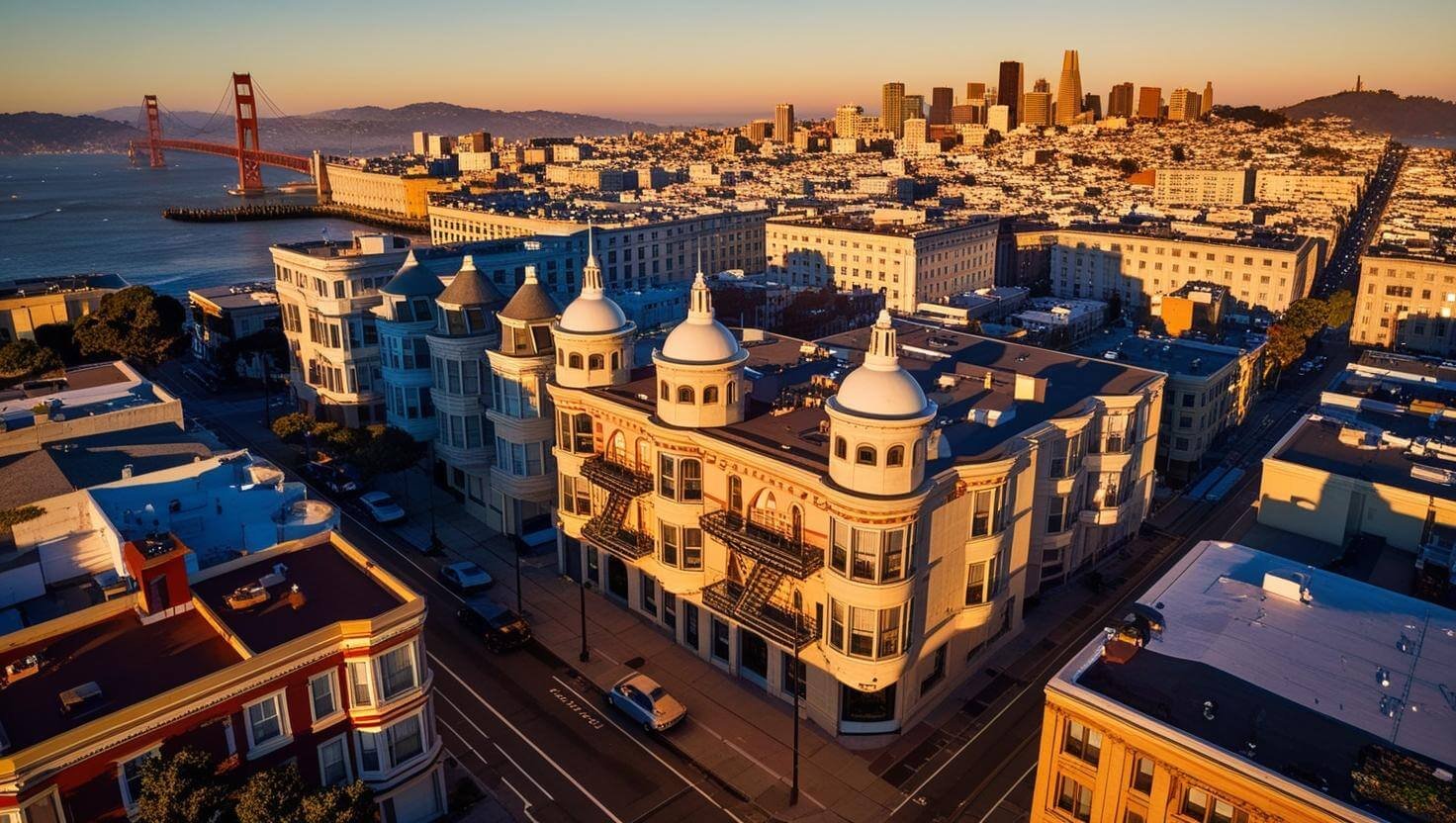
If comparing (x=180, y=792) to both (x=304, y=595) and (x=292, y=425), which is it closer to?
(x=304, y=595)

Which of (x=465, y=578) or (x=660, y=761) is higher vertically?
(x=465, y=578)

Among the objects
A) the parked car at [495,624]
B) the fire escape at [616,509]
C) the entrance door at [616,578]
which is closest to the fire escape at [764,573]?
the fire escape at [616,509]

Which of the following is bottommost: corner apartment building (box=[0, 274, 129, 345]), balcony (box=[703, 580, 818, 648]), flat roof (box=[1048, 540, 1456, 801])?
balcony (box=[703, 580, 818, 648])

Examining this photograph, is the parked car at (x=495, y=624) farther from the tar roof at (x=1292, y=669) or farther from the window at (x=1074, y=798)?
the tar roof at (x=1292, y=669)

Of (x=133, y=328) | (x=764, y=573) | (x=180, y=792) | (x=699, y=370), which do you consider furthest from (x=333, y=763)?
(x=133, y=328)

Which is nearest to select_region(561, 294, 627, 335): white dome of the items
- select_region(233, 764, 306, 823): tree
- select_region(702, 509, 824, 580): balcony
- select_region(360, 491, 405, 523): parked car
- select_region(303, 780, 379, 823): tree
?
select_region(702, 509, 824, 580): balcony

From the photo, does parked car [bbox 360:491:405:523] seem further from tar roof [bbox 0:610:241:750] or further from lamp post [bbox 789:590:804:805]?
lamp post [bbox 789:590:804:805]

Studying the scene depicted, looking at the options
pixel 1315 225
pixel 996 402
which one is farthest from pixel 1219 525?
pixel 1315 225
